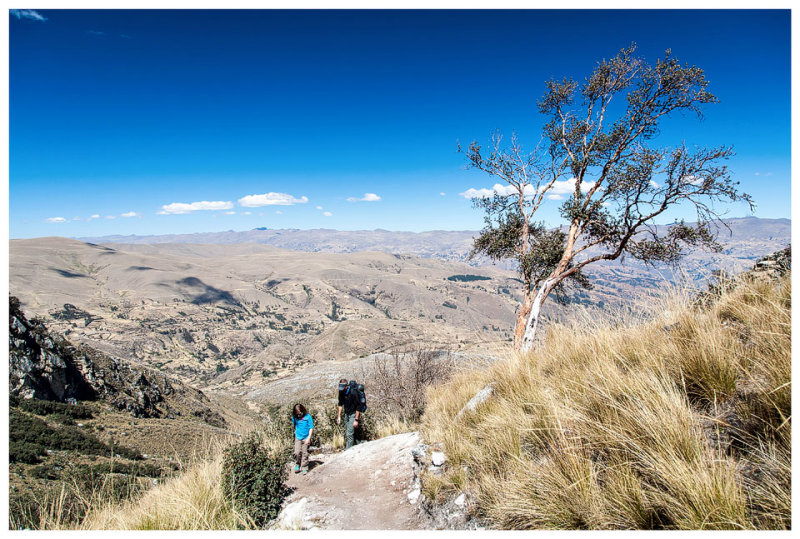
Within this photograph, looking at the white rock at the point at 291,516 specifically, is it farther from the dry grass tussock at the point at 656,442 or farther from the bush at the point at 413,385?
the bush at the point at 413,385

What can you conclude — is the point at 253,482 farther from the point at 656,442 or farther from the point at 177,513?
the point at 656,442

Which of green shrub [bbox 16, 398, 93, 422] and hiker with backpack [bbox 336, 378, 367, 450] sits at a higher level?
hiker with backpack [bbox 336, 378, 367, 450]

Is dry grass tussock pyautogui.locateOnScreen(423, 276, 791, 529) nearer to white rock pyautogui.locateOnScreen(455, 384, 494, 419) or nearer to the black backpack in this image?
white rock pyautogui.locateOnScreen(455, 384, 494, 419)

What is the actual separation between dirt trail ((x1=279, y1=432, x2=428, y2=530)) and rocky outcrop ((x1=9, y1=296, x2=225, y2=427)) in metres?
43.7

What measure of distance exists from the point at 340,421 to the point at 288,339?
180600 mm

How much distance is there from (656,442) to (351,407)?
7.65 m

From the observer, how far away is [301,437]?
7.98 metres

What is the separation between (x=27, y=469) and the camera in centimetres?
1825

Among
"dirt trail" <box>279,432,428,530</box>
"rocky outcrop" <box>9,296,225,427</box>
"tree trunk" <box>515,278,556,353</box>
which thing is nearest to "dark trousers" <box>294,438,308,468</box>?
"dirt trail" <box>279,432,428,530</box>

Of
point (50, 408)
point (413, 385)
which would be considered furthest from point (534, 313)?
point (50, 408)

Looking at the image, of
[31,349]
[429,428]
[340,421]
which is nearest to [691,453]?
[429,428]

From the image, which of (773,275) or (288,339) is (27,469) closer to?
(773,275)

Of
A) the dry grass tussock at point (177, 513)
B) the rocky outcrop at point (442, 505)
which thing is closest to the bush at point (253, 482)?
the dry grass tussock at point (177, 513)

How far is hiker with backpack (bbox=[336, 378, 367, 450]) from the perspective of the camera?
30.2 feet
